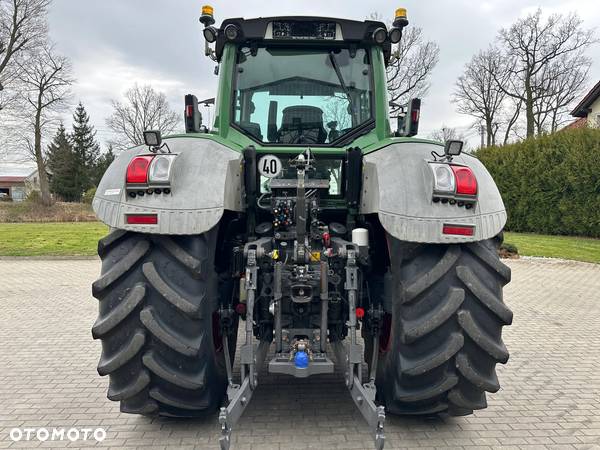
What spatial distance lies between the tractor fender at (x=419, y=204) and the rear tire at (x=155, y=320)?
1119 mm

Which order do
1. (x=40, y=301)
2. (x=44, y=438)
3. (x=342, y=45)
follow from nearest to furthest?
(x=44, y=438) < (x=342, y=45) < (x=40, y=301)

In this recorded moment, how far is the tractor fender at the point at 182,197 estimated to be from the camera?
104 inches

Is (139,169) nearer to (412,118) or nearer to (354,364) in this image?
(354,364)

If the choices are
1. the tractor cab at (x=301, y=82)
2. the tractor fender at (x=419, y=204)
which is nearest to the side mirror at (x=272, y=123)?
the tractor cab at (x=301, y=82)

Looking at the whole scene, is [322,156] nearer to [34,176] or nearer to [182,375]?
[182,375]

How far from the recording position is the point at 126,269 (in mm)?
2686

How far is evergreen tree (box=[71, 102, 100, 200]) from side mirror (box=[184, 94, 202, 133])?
4441cm

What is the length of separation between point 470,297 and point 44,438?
2946mm

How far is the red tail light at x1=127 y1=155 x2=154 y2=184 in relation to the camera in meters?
2.67

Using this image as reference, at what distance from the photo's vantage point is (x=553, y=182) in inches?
698

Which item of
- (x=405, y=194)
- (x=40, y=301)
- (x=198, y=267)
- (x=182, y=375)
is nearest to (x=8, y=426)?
(x=182, y=375)

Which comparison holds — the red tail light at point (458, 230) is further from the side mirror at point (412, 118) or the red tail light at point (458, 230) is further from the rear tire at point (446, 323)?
the side mirror at point (412, 118)

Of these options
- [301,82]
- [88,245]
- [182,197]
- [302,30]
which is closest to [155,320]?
[182,197]

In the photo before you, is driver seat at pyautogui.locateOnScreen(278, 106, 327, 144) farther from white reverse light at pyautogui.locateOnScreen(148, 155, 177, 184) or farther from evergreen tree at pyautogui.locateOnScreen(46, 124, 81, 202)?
evergreen tree at pyautogui.locateOnScreen(46, 124, 81, 202)
